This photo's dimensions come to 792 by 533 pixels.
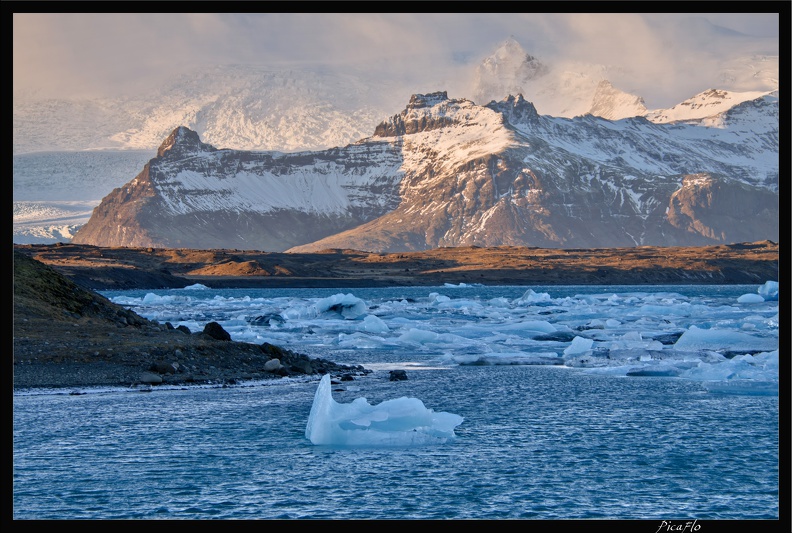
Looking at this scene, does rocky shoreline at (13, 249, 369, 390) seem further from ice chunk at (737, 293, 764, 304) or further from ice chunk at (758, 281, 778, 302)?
ice chunk at (758, 281, 778, 302)

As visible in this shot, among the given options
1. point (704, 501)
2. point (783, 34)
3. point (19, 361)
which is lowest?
point (704, 501)

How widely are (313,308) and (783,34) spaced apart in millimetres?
70291

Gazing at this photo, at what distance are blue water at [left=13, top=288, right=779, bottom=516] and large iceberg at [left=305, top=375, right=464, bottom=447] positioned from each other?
1.65 feet

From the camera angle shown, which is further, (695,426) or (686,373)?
(686,373)

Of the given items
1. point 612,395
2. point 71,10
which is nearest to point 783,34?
point 71,10

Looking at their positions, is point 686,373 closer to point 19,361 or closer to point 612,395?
point 612,395

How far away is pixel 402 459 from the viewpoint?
21.4 m

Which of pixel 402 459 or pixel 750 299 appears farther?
pixel 750 299

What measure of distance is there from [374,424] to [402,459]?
202cm

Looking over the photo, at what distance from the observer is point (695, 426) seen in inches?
1002

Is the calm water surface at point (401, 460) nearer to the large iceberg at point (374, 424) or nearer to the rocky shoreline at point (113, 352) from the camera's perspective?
the large iceberg at point (374, 424)
